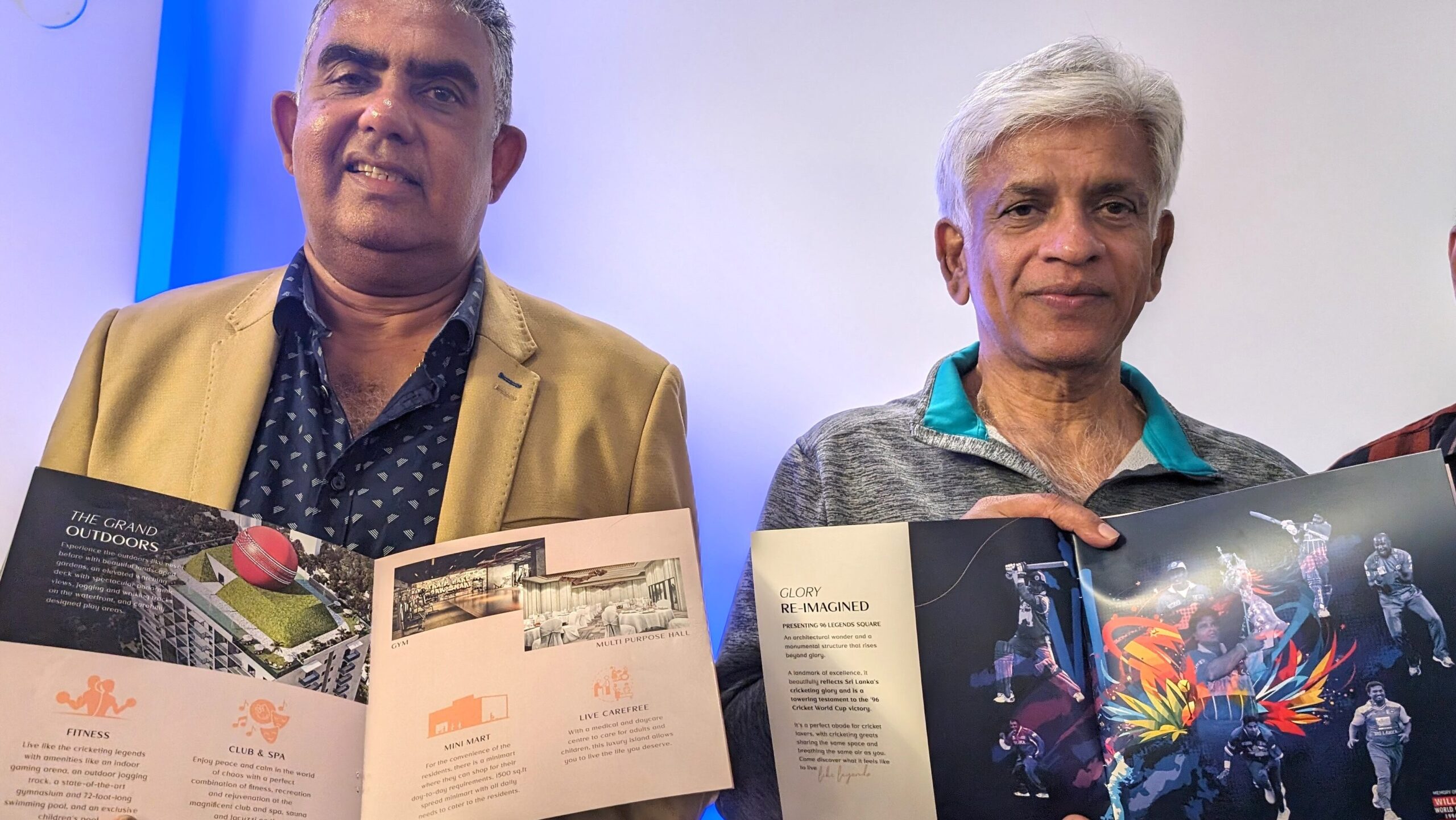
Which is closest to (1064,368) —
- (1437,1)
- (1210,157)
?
(1210,157)

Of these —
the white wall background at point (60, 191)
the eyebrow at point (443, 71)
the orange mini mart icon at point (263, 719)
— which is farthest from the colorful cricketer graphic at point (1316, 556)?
the white wall background at point (60, 191)

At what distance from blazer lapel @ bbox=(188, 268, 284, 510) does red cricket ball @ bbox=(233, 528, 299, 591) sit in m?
0.27

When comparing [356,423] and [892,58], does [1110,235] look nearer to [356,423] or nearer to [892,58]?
[892,58]

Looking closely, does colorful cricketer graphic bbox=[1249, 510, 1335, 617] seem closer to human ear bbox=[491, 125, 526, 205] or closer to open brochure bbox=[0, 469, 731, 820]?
open brochure bbox=[0, 469, 731, 820]

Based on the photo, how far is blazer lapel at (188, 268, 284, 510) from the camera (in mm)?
1599

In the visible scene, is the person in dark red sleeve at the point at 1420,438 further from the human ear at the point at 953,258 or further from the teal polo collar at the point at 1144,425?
the human ear at the point at 953,258

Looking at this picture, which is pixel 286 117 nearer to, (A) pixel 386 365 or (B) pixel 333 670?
(A) pixel 386 365

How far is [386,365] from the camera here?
178 centimetres

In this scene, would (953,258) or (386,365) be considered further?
(953,258)

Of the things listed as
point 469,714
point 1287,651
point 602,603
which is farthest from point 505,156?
point 1287,651

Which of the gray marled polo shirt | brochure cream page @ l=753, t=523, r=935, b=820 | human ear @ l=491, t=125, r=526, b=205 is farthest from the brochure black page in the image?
human ear @ l=491, t=125, r=526, b=205

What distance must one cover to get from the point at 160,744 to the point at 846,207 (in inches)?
76.0

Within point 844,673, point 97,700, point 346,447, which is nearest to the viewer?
point 97,700

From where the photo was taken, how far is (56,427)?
166cm
